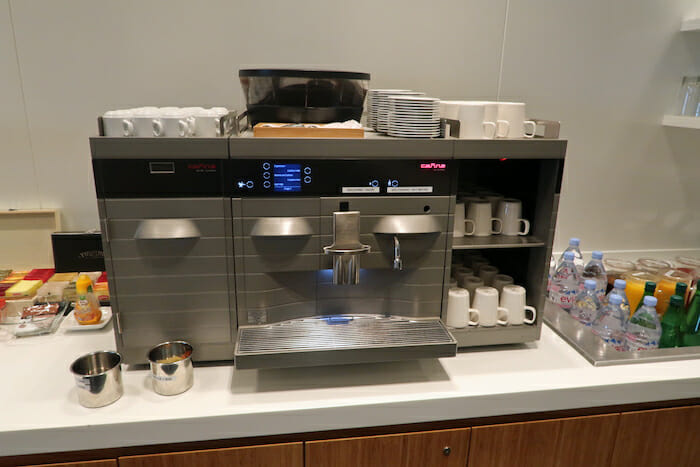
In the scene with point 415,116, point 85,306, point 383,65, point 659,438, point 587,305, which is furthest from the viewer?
point 383,65

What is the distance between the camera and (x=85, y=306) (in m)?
1.35

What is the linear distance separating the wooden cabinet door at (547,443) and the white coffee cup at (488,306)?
0.26 meters

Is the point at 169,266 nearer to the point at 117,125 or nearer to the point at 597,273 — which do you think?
the point at 117,125

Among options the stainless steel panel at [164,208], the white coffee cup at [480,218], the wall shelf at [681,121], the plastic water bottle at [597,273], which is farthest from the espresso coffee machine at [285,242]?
the wall shelf at [681,121]

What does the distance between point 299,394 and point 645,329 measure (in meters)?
0.97

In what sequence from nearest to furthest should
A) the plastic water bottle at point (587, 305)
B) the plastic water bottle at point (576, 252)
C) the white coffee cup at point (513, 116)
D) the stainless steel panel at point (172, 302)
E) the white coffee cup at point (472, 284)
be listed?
the stainless steel panel at point (172, 302) → the white coffee cup at point (513, 116) → the white coffee cup at point (472, 284) → the plastic water bottle at point (587, 305) → the plastic water bottle at point (576, 252)

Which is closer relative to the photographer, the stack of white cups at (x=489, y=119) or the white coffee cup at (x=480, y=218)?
the stack of white cups at (x=489, y=119)

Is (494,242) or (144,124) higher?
(144,124)

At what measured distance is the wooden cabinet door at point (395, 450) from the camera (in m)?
1.09

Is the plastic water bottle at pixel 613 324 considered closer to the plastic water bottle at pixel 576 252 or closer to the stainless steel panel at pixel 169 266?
the plastic water bottle at pixel 576 252

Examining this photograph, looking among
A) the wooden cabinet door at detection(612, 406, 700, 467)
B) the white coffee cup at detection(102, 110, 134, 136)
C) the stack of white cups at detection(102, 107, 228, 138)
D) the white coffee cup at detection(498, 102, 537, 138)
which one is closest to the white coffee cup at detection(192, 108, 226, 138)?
the stack of white cups at detection(102, 107, 228, 138)

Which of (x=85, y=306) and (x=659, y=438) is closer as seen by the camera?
(x=659, y=438)

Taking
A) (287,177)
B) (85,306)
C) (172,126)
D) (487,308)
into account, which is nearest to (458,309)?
(487,308)

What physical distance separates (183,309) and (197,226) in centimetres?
20
